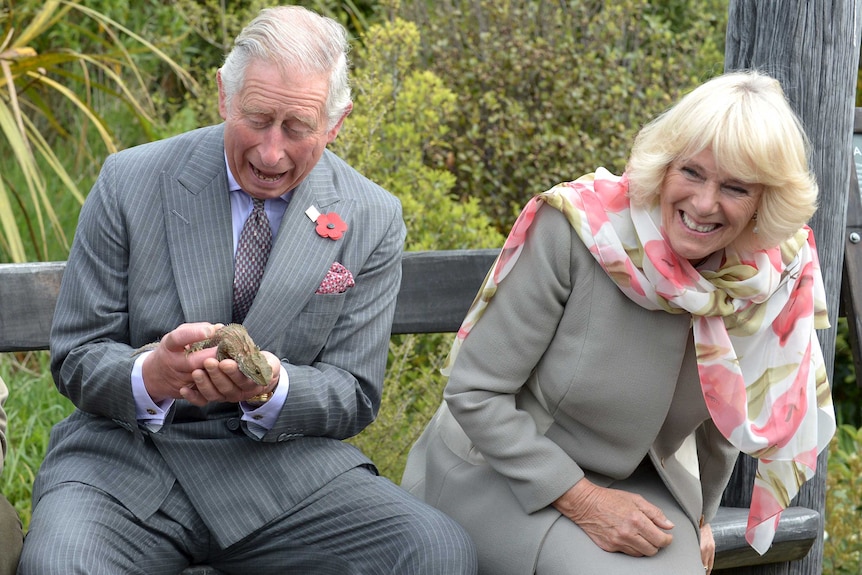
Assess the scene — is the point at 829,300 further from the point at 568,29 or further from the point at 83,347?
the point at 568,29

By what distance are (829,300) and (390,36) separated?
205 centimetres

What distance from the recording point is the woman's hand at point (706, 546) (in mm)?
2830

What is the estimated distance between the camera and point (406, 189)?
4090mm

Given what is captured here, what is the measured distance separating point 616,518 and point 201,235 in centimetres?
115

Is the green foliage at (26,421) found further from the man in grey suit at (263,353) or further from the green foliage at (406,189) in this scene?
the man in grey suit at (263,353)

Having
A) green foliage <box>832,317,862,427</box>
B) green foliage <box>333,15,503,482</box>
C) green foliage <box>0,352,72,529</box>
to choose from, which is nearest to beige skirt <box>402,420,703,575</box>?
green foliage <box>333,15,503,482</box>

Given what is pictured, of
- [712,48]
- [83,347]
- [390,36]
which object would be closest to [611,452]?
[83,347]

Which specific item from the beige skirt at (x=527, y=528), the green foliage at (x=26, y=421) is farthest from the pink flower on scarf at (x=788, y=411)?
the green foliage at (x=26, y=421)

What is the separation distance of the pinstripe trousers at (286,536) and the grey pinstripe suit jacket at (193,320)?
0.04 metres

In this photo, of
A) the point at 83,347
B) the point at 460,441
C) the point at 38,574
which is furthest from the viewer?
the point at 460,441

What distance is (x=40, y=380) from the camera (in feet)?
14.1

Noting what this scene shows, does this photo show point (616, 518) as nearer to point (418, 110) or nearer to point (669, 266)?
point (669, 266)

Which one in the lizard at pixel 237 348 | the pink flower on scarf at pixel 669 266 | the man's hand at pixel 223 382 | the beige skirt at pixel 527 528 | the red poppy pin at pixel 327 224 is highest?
the red poppy pin at pixel 327 224

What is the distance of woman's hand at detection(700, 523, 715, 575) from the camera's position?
2.83 metres
